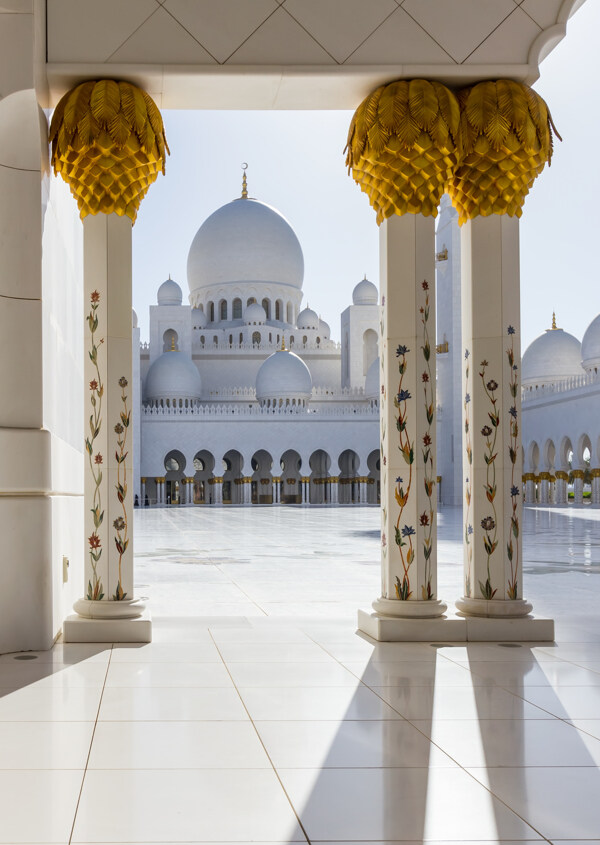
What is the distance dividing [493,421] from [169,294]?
31.2 m

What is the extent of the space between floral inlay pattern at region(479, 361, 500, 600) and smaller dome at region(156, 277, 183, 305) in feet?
102

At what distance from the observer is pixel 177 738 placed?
2434mm

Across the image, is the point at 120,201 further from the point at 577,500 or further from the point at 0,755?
the point at 577,500

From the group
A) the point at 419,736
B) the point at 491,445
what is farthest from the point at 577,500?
the point at 419,736

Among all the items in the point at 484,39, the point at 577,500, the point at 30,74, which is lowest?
the point at 577,500

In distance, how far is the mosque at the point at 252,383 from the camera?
30875 mm

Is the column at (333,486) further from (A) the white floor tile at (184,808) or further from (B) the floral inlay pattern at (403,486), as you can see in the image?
(A) the white floor tile at (184,808)

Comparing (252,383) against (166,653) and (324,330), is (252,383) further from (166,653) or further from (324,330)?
(166,653)

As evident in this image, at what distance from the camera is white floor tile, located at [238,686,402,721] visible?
2.68 m

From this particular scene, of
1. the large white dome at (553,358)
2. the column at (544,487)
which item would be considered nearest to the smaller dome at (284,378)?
the large white dome at (553,358)

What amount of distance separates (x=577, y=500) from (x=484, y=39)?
2368cm

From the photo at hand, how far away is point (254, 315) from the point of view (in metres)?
35.1

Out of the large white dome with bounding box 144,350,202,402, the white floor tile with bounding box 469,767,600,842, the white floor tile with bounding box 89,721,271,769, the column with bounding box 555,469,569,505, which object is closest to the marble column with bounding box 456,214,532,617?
the white floor tile with bounding box 89,721,271,769

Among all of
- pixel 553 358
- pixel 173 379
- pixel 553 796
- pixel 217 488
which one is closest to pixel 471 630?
pixel 553 796
